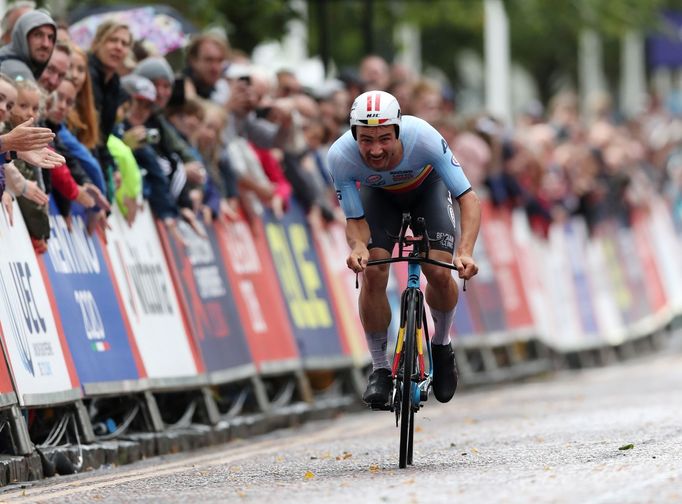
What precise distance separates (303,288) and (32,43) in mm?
5539

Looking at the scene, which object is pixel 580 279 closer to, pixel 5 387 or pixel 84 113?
pixel 84 113

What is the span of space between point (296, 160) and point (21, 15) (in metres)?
5.37

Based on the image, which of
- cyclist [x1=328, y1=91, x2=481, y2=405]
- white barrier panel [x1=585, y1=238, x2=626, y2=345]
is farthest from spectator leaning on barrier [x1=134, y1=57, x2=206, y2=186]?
white barrier panel [x1=585, y1=238, x2=626, y2=345]

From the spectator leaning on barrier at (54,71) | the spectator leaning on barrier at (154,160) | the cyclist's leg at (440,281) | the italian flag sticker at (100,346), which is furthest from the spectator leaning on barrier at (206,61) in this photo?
the cyclist's leg at (440,281)

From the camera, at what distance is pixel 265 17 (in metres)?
23.1

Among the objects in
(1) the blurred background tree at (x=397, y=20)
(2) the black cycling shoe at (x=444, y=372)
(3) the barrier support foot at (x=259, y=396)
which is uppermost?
(1) the blurred background tree at (x=397, y=20)

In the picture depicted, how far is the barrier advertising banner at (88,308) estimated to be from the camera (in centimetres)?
1298

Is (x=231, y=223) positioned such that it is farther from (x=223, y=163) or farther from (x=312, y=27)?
(x=312, y=27)

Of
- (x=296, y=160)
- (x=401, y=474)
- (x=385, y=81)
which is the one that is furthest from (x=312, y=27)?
(x=401, y=474)

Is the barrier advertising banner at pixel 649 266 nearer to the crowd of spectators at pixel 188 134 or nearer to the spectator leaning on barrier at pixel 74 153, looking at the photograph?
the crowd of spectators at pixel 188 134

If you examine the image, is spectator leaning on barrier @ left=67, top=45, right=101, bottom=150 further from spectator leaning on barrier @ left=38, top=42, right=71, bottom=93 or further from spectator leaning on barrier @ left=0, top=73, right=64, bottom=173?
spectator leaning on barrier @ left=0, top=73, right=64, bottom=173

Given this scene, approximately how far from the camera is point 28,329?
1227 cm

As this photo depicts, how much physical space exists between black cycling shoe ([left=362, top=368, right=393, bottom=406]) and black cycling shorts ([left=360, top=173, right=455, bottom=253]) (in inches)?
28.3

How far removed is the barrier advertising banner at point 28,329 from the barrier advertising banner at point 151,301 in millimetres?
1414
